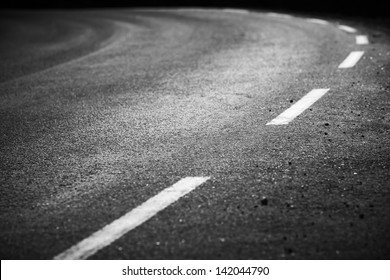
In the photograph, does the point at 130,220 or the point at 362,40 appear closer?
the point at 130,220

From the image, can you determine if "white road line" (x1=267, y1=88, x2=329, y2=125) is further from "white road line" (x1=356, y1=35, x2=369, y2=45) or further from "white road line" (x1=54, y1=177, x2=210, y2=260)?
"white road line" (x1=356, y1=35, x2=369, y2=45)

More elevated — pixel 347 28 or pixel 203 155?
pixel 347 28

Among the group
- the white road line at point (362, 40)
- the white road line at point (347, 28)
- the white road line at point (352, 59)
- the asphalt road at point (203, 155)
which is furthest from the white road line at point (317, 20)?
the white road line at point (352, 59)

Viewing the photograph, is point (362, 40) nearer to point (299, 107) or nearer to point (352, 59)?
point (352, 59)

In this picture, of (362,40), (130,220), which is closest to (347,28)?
(362,40)

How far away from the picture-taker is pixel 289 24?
48.2ft

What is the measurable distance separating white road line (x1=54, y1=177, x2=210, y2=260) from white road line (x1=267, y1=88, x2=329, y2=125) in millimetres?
1748

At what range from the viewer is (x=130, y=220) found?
3.65m

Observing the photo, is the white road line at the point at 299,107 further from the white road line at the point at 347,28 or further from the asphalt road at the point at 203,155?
the white road line at the point at 347,28

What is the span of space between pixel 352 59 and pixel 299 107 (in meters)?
3.25

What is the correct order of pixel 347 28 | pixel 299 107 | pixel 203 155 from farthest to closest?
pixel 347 28 → pixel 299 107 → pixel 203 155

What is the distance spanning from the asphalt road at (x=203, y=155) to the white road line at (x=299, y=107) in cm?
8

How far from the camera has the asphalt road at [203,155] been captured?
11.2ft
